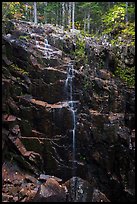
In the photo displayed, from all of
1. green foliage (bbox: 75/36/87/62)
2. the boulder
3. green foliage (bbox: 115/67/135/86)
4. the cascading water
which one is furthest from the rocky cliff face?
green foliage (bbox: 75/36/87/62)

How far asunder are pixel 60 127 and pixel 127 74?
21.8 feet

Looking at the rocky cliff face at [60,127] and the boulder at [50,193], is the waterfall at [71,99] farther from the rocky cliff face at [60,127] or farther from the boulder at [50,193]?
the boulder at [50,193]

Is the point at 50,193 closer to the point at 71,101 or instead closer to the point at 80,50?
the point at 71,101

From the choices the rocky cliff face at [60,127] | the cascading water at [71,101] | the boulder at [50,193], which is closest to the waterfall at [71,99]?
the cascading water at [71,101]

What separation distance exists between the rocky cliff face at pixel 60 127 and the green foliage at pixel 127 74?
0.81 metres

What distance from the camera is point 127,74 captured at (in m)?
18.1

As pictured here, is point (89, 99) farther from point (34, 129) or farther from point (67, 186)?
point (67, 186)

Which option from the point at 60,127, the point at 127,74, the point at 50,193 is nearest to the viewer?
the point at 50,193

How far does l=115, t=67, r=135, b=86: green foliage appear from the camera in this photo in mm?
17766

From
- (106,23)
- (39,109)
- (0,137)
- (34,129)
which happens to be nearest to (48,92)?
(39,109)

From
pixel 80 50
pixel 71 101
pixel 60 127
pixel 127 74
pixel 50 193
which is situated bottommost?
pixel 50 193

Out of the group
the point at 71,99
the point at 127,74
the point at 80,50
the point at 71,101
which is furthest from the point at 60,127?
the point at 80,50

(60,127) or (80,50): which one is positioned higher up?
(80,50)

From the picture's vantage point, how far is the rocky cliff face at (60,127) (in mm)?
13961
